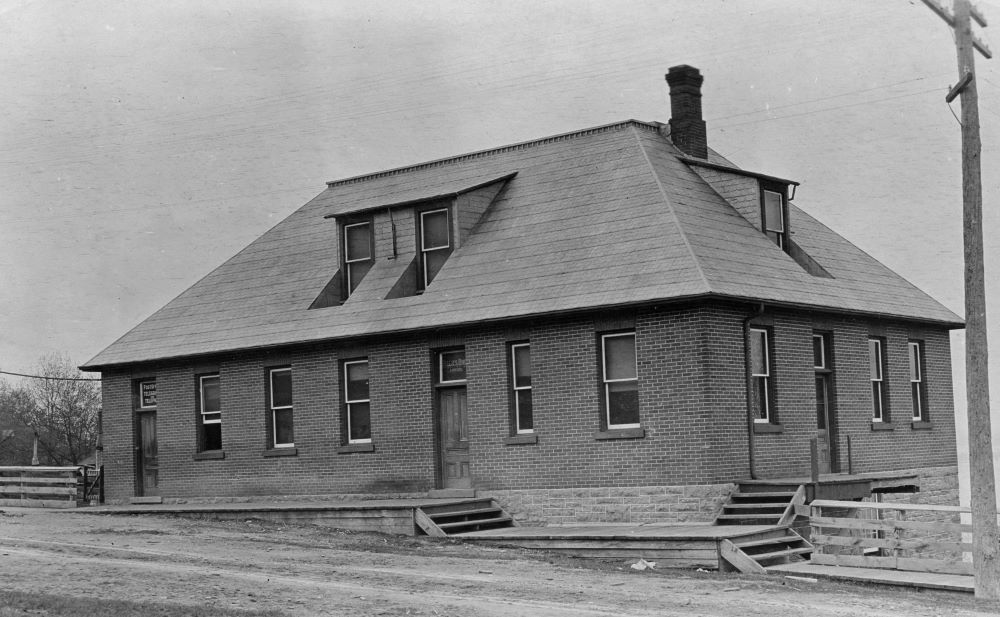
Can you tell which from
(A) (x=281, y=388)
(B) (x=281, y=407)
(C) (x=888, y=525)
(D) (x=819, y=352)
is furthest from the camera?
(A) (x=281, y=388)

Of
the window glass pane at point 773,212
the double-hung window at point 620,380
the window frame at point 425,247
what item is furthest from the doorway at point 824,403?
the window frame at point 425,247

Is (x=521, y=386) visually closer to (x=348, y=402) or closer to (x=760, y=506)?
(x=348, y=402)

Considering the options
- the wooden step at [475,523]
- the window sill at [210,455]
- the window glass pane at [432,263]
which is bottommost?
the wooden step at [475,523]

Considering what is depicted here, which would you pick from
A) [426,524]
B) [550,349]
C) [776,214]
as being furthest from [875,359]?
[426,524]

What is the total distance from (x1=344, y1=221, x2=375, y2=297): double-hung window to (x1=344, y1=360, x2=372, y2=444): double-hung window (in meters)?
2.53

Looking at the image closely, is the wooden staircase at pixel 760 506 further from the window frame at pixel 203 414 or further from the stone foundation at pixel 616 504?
the window frame at pixel 203 414

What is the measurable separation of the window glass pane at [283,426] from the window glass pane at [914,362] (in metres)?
14.5

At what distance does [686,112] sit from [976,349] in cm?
1387

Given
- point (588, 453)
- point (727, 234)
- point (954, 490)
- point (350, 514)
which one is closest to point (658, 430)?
point (588, 453)

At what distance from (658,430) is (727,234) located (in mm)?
4791

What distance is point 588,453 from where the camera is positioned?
78.8 feet

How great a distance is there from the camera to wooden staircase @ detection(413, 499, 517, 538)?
23.8 metres

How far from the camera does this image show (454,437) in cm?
2672

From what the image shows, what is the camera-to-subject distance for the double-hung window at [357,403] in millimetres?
28109
